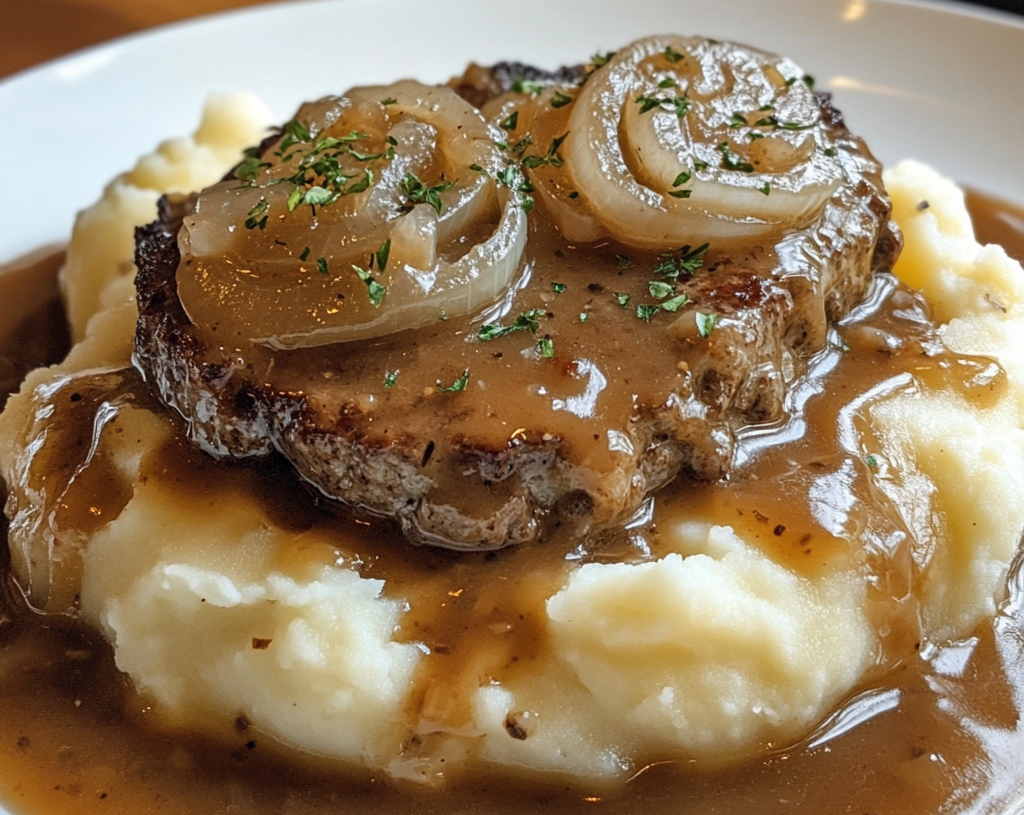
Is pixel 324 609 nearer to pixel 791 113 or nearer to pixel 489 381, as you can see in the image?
pixel 489 381

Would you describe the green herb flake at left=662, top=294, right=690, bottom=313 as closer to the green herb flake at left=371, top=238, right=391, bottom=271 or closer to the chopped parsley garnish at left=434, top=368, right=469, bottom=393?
the chopped parsley garnish at left=434, top=368, right=469, bottom=393

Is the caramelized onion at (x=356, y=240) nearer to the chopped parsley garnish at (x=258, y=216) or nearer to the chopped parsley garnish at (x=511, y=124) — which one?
the chopped parsley garnish at (x=258, y=216)

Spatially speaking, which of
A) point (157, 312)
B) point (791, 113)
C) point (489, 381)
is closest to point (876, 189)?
point (791, 113)

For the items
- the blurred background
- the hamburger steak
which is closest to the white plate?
the blurred background

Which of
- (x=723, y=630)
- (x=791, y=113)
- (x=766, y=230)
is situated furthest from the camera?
(x=791, y=113)

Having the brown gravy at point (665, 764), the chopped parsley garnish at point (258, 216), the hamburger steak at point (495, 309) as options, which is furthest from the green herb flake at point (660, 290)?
Result: the chopped parsley garnish at point (258, 216)

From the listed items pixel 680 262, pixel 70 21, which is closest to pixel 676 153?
pixel 680 262
